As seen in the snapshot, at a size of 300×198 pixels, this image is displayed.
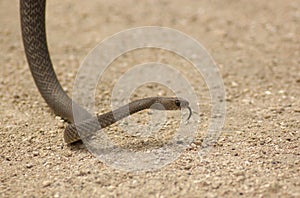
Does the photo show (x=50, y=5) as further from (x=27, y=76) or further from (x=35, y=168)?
(x=35, y=168)

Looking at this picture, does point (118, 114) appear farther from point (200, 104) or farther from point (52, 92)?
point (200, 104)

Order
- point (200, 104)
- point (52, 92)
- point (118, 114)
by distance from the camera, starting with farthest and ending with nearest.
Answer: point (200, 104) → point (52, 92) → point (118, 114)

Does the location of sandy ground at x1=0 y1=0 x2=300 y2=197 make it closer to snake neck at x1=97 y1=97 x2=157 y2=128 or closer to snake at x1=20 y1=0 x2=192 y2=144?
snake at x1=20 y1=0 x2=192 y2=144

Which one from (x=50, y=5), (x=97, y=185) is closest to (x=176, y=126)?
(x=97, y=185)

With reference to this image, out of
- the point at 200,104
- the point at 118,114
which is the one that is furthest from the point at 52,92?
the point at 200,104

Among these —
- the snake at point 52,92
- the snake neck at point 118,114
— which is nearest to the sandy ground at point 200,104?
the snake at point 52,92

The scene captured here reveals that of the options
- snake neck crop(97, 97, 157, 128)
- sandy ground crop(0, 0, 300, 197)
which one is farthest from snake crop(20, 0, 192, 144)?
sandy ground crop(0, 0, 300, 197)

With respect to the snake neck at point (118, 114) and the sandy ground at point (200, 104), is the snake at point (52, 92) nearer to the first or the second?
the snake neck at point (118, 114)
